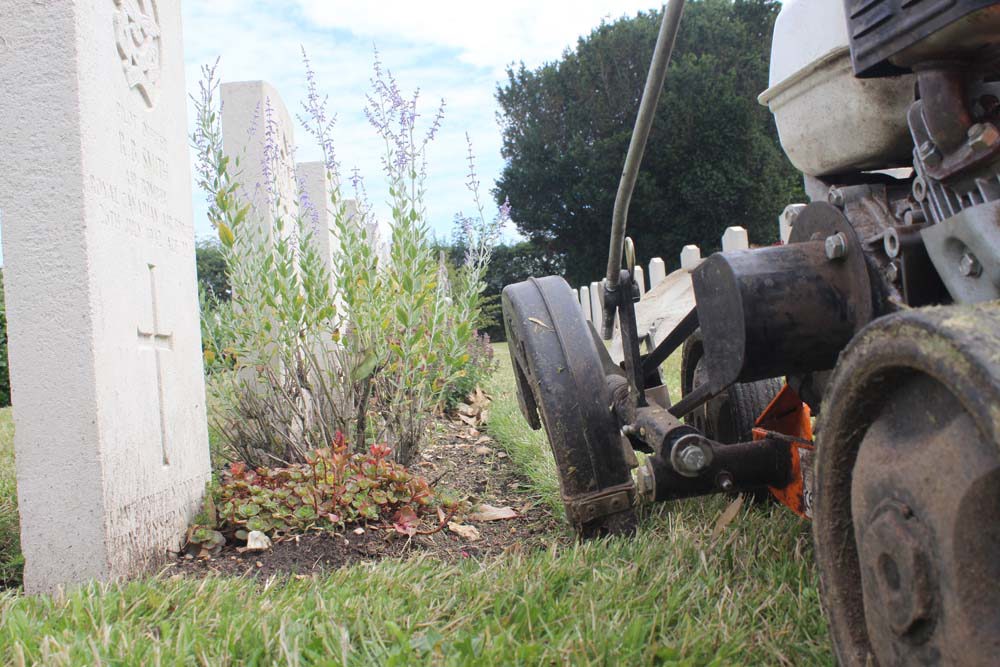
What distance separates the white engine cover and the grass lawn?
0.97 metres

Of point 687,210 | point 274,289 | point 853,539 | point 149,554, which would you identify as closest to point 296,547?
point 149,554

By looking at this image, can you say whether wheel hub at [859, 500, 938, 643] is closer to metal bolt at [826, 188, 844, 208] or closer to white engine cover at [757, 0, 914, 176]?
metal bolt at [826, 188, 844, 208]

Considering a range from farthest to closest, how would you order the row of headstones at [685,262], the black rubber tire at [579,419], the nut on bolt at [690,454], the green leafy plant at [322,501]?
the row of headstones at [685,262] → the green leafy plant at [322,501] → the black rubber tire at [579,419] → the nut on bolt at [690,454]

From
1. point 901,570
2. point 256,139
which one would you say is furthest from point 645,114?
point 256,139

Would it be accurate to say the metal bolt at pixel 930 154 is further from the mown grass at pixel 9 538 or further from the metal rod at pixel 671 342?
the mown grass at pixel 9 538

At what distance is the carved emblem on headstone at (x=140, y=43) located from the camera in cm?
243

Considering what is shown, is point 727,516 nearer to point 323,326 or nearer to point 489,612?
point 489,612

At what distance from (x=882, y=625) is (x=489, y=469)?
304 centimetres

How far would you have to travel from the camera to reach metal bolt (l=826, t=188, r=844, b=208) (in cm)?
143

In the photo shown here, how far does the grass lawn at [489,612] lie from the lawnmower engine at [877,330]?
0.23 meters

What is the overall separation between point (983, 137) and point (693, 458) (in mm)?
953

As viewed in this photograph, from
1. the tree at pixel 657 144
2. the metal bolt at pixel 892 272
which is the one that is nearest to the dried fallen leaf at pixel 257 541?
the metal bolt at pixel 892 272

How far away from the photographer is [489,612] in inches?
76.0

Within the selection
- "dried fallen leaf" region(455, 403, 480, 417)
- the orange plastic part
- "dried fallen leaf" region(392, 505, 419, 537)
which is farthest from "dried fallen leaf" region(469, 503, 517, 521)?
"dried fallen leaf" region(455, 403, 480, 417)
